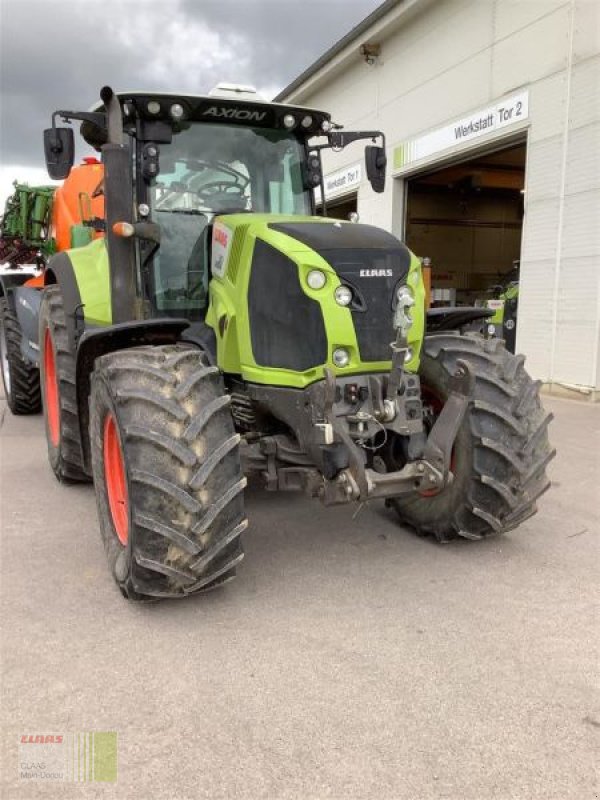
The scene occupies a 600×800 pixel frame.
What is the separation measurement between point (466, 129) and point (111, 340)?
8.46 m

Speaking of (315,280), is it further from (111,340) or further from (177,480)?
(111,340)

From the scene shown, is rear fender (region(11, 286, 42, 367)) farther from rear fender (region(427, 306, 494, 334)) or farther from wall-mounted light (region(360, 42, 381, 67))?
wall-mounted light (region(360, 42, 381, 67))

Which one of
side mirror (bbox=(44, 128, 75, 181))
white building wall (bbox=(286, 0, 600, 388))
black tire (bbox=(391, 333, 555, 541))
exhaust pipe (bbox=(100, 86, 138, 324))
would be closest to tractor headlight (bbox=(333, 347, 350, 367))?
black tire (bbox=(391, 333, 555, 541))

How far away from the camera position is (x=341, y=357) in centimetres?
311

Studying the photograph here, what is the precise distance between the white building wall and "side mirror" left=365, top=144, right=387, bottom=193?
4.84m

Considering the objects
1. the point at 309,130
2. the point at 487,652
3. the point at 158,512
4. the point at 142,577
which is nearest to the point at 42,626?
the point at 142,577

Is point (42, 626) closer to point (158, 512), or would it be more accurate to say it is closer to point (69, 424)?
point (158, 512)

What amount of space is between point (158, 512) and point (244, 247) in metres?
1.37

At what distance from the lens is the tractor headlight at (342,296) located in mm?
3098

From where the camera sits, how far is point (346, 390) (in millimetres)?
3109

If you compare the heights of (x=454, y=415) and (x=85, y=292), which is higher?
(x=85, y=292)

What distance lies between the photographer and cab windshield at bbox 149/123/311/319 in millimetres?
3926

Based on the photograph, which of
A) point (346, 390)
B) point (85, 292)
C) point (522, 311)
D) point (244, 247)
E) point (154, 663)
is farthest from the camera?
point (522, 311)

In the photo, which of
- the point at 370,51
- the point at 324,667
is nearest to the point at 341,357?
the point at 324,667
